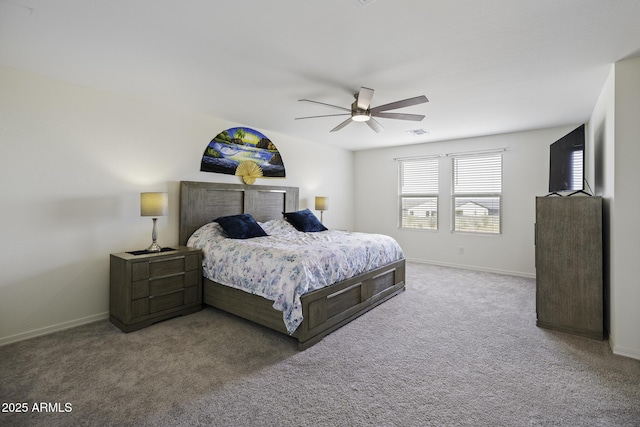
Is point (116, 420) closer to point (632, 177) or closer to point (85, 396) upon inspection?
point (85, 396)

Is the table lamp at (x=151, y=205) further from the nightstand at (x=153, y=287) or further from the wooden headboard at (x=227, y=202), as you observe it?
the wooden headboard at (x=227, y=202)

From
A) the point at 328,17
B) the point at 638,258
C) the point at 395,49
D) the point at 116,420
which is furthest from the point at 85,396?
the point at 638,258

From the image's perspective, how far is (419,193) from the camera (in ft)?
20.8

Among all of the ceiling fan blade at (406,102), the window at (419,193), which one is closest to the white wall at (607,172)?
the ceiling fan blade at (406,102)

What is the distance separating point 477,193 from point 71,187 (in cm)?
588

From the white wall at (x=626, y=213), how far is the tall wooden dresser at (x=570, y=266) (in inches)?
10.0

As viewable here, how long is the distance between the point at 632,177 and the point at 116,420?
13.2 ft

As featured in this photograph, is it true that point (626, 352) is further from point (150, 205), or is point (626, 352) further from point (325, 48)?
point (150, 205)

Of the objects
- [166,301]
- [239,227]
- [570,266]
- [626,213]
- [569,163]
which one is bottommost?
[166,301]

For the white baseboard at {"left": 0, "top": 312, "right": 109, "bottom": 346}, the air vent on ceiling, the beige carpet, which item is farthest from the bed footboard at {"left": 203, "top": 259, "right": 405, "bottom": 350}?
the air vent on ceiling

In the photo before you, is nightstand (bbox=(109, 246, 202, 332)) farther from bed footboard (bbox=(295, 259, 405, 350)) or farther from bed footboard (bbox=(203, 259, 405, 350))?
bed footboard (bbox=(295, 259, 405, 350))

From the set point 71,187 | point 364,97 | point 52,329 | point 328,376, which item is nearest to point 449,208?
point 364,97

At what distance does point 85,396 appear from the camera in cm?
202

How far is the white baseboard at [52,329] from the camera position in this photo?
2.80m
